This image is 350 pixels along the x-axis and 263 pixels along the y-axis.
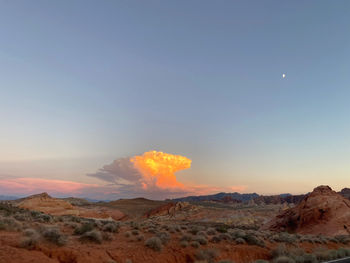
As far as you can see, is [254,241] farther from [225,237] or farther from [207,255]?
[207,255]

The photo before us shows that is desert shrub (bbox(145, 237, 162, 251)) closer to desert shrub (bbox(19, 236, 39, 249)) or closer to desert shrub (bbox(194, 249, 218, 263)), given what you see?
desert shrub (bbox(194, 249, 218, 263))

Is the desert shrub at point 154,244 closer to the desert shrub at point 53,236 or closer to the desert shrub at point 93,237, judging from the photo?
the desert shrub at point 93,237

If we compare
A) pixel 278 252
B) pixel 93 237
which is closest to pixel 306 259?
pixel 278 252

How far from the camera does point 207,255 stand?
13.3 meters

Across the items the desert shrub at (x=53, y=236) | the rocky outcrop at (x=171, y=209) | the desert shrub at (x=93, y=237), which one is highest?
the desert shrub at (x=53, y=236)

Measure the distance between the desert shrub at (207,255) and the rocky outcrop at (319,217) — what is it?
77.7 ft

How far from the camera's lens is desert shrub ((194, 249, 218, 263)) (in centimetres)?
1312

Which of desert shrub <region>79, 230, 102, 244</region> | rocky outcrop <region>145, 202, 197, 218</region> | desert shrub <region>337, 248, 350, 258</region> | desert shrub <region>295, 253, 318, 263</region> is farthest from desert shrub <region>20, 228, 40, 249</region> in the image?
rocky outcrop <region>145, 202, 197, 218</region>

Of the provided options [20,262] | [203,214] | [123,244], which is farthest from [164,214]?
[20,262]

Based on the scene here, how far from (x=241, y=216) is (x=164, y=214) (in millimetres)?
25248

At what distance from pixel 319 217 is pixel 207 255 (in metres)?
28.8

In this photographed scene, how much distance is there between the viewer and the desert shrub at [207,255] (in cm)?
1312

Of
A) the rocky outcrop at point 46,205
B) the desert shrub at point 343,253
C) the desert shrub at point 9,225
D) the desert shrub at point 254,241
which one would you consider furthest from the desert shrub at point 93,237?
the rocky outcrop at point 46,205

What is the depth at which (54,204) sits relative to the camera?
205ft
